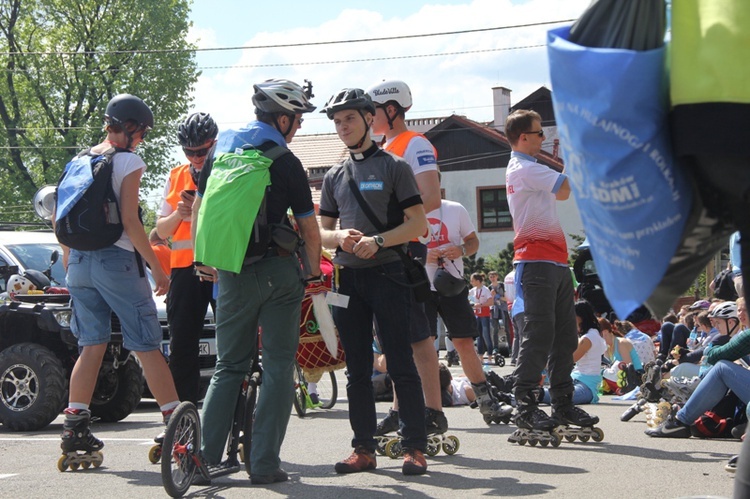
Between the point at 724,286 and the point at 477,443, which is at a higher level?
the point at 724,286

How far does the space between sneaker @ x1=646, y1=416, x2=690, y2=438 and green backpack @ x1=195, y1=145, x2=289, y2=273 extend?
381 cm

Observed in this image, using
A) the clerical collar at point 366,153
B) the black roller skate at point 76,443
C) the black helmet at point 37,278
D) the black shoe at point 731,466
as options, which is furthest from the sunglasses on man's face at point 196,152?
the black helmet at point 37,278

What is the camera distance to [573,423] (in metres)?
8.11

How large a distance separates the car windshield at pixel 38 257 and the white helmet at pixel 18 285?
67 cm

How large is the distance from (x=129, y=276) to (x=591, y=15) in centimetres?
473

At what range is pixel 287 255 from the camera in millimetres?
6180

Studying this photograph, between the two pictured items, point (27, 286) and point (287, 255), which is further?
point (27, 286)

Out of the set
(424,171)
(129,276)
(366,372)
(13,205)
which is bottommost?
(366,372)

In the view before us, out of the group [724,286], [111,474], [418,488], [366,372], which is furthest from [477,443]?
[724,286]

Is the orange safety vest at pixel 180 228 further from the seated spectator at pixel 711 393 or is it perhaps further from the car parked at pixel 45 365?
the seated spectator at pixel 711 393

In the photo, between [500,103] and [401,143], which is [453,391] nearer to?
[401,143]

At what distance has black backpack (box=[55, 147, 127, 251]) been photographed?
268 inches

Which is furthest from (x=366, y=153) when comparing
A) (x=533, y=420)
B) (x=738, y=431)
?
(x=738, y=431)

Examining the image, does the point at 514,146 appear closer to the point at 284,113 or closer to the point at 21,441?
the point at 284,113
